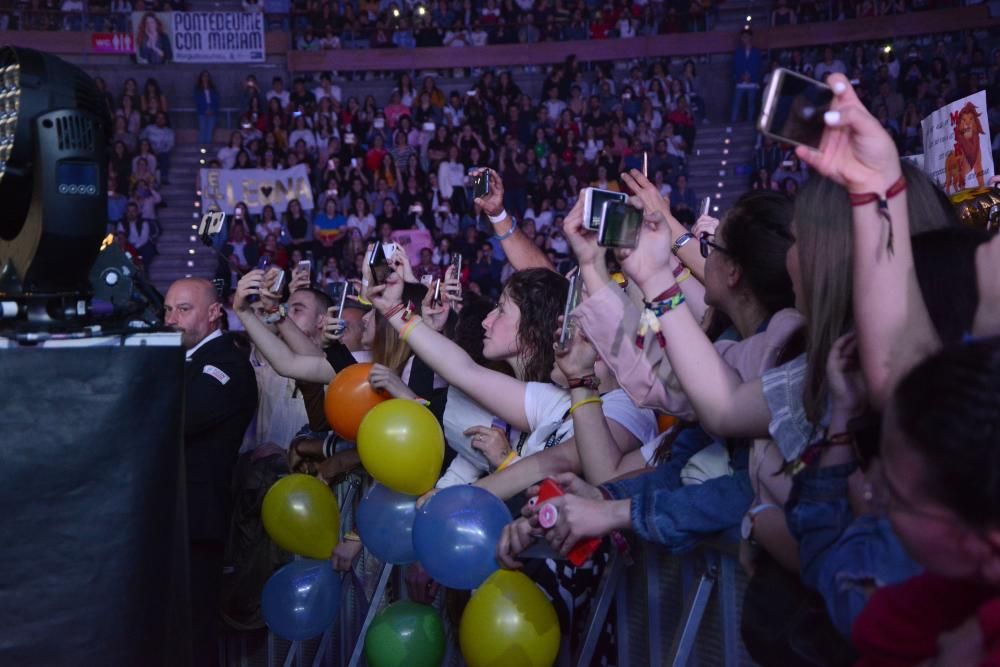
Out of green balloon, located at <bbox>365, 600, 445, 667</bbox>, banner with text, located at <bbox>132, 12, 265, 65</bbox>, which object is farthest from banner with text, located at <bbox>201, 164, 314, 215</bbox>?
green balloon, located at <bbox>365, 600, 445, 667</bbox>

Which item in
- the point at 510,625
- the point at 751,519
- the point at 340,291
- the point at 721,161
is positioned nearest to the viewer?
the point at 751,519

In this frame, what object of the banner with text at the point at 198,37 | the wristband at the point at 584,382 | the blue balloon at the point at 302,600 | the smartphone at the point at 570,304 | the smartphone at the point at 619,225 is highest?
the banner with text at the point at 198,37

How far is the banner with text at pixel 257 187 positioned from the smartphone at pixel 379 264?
36.6ft

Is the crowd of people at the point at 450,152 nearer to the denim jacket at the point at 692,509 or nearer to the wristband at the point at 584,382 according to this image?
the wristband at the point at 584,382

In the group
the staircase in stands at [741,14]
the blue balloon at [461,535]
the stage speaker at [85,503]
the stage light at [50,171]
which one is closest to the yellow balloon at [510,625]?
the blue balloon at [461,535]

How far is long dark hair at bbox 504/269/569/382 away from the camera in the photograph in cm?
318

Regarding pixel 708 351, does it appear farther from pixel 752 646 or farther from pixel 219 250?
pixel 219 250

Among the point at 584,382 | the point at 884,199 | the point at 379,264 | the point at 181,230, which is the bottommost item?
the point at 181,230

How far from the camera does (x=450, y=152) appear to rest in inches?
581

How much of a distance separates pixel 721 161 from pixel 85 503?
46.9 ft

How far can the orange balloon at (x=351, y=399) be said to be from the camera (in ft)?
11.5

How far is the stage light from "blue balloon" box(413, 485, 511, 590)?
1.00 m

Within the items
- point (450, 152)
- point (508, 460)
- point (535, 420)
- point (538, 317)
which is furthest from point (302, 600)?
point (450, 152)

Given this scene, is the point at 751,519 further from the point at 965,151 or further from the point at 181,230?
the point at 181,230
